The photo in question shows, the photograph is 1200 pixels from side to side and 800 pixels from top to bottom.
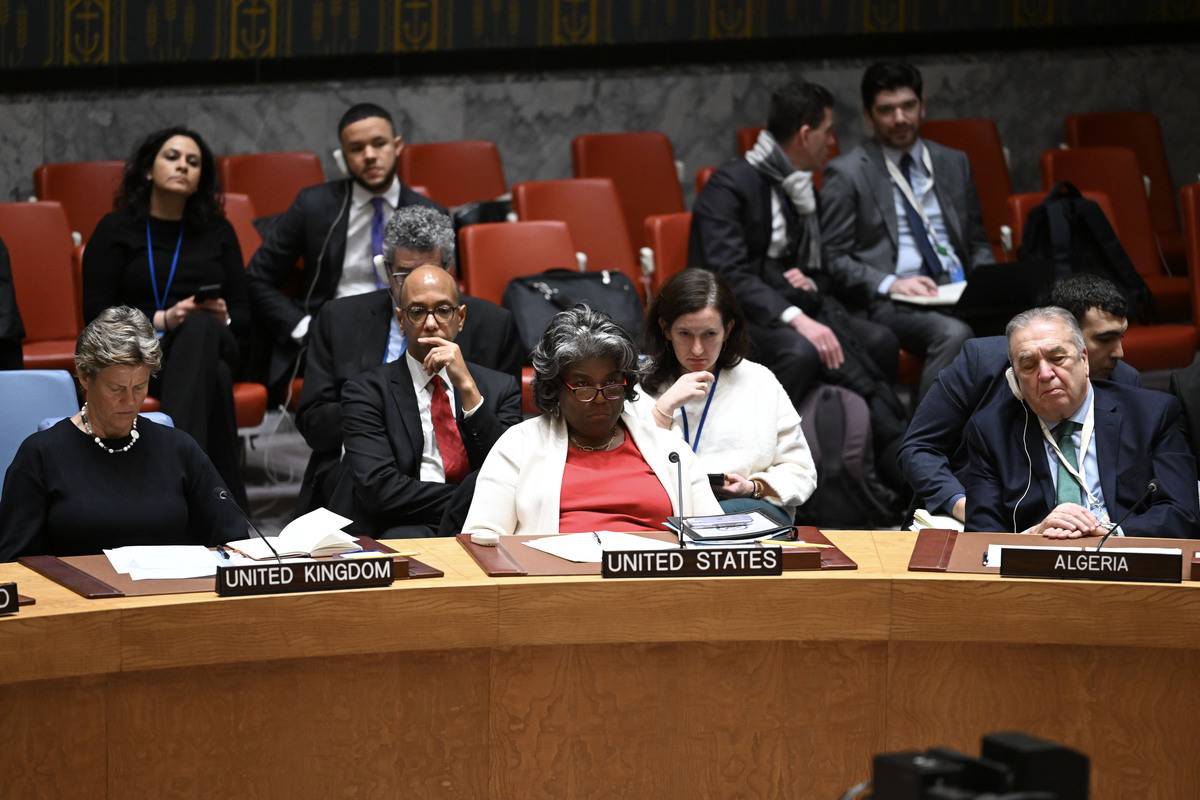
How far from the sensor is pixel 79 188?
5.48m

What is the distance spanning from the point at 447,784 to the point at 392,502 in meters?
1.05

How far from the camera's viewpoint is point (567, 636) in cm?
248

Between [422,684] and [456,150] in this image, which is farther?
[456,150]

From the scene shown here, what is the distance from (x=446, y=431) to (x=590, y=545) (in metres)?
0.94

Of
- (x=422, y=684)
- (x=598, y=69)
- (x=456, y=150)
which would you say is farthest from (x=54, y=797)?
(x=598, y=69)

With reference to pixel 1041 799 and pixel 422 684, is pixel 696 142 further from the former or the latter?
pixel 1041 799

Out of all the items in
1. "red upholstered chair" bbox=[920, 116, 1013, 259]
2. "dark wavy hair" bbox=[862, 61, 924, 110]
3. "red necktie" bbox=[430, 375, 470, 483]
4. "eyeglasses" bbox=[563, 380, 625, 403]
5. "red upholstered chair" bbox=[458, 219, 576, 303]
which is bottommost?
"red necktie" bbox=[430, 375, 470, 483]

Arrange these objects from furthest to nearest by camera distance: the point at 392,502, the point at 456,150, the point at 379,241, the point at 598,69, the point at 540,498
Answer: the point at 598,69, the point at 456,150, the point at 379,241, the point at 392,502, the point at 540,498

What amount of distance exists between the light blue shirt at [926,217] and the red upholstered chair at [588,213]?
0.85 m

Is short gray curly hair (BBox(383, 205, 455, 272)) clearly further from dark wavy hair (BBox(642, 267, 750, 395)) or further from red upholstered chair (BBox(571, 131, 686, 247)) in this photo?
red upholstered chair (BBox(571, 131, 686, 247))

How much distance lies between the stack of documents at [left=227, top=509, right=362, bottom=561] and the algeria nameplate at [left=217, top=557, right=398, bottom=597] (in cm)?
11

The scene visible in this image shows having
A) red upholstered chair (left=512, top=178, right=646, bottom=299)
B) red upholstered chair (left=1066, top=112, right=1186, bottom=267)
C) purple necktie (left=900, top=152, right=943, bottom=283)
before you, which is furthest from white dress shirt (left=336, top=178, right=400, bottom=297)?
red upholstered chair (left=1066, top=112, right=1186, bottom=267)

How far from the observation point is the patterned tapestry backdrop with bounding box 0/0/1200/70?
5969 mm

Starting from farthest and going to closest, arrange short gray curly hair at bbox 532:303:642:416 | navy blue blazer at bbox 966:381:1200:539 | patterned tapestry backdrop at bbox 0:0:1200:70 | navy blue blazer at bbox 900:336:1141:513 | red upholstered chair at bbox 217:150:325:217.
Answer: patterned tapestry backdrop at bbox 0:0:1200:70 < red upholstered chair at bbox 217:150:325:217 < navy blue blazer at bbox 900:336:1141:513 < navy blue blazer at bbox 966:381:1200:539 < short gray curly hair at bbox 532:303:642:416
